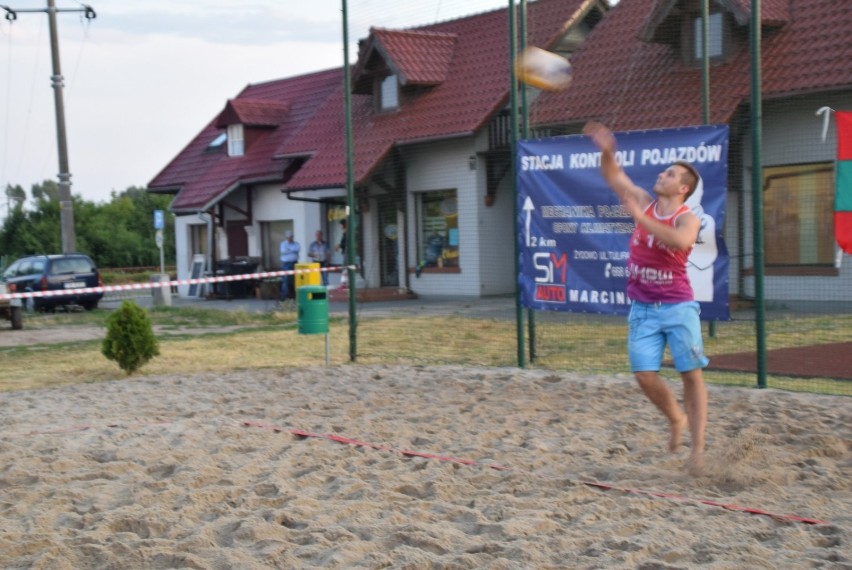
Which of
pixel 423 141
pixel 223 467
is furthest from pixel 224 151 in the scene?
pixel 223 467

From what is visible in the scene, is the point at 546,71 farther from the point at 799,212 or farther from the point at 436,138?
the point at 436,138

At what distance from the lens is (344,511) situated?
564 centimetres

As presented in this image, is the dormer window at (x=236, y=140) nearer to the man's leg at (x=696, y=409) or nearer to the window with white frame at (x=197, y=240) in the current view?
the window with white frame at (x=197, y=240)

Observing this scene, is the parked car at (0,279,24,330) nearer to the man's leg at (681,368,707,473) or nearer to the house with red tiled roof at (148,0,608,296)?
the house with red tiled roof at (148,0,608,296)

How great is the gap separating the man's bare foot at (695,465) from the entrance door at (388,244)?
61.7 feet

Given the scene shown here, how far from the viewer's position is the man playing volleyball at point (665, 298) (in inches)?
250

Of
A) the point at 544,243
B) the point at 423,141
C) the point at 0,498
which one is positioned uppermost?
the point at 423,141

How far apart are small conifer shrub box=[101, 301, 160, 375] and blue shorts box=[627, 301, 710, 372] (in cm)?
779

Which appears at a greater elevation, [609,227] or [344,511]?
[609,227]

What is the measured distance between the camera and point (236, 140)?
32344mm

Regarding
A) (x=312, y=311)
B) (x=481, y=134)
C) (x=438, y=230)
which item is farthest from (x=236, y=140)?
(x=312, y=311)

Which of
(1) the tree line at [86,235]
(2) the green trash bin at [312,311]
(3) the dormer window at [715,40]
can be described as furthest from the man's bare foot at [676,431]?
(1) the tree line at [86,235]

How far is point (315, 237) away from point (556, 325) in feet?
47.6

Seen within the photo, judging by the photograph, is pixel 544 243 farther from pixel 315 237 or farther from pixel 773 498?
pixel 315 237
